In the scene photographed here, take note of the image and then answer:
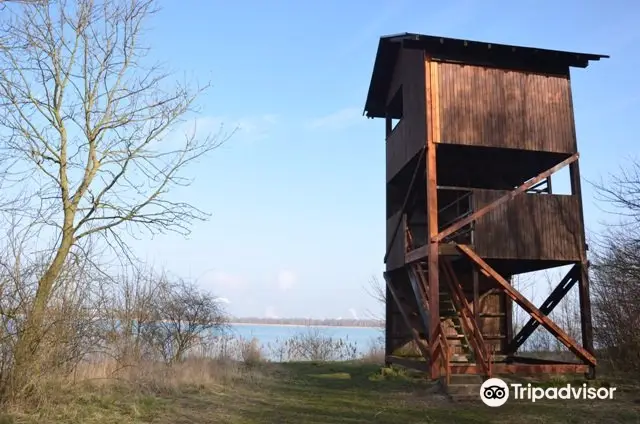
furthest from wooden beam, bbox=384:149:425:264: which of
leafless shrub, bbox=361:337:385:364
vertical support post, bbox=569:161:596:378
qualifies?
leafless shrub, bbox=361:337:385:364

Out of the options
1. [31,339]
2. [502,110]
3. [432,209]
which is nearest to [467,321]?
[432,209]

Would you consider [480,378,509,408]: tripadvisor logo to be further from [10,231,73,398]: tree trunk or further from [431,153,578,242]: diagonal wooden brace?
[10,231,73,398]: tree trunk

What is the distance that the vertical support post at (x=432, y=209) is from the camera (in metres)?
12.0

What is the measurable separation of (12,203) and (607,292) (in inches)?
589

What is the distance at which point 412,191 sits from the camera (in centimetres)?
1521

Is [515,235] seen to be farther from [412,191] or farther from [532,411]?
[532,411]

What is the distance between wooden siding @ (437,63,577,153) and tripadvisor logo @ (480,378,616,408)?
18.0ft

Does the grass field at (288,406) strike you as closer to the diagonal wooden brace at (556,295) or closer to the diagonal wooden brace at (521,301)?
the diagonal wooden brace at (521,301)

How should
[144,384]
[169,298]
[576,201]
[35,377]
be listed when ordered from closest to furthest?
1. [35,377]
2. [144,384]
3. [576,201]
4. [169,298]

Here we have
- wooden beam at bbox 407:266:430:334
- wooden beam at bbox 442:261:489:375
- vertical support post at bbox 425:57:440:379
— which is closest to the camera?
wooden beam at bbox 442:261:489:375

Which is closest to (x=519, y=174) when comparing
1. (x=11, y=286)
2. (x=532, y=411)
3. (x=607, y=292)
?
(x=607, y=292)

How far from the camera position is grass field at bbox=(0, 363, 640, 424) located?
8.90 meters

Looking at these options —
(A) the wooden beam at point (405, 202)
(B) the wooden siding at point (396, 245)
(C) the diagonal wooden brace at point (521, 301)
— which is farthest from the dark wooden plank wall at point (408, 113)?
(C) the diagonal wooden brace at point (521, 301)

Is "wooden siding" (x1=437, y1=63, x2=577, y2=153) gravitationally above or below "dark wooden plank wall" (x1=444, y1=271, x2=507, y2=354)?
above
